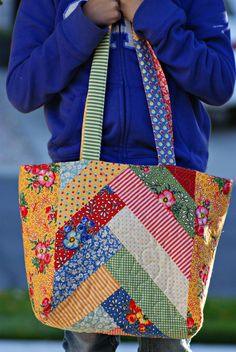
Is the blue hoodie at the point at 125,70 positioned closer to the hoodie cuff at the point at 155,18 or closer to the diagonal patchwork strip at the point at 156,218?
the hoodie cuff at the point at 155,18

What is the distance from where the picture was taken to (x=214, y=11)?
2.98 metres

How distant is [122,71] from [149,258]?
0.55 metres

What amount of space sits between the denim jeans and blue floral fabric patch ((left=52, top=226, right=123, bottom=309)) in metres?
0.23

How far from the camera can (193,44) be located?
287 cm

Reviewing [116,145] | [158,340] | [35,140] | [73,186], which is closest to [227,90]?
[116,145]

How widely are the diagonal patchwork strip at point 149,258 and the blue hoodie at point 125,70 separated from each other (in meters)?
0.22

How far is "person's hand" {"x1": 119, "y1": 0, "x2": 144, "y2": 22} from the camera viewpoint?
2.88m

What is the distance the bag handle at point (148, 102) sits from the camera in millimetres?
2824

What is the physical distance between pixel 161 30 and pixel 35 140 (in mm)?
9302

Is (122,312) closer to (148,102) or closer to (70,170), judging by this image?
(70,170)

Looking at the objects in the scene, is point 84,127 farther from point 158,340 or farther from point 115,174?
point 158,340

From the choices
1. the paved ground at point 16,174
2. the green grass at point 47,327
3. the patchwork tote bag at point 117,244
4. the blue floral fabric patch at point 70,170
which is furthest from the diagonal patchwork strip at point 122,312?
the paved ground at point 16,174

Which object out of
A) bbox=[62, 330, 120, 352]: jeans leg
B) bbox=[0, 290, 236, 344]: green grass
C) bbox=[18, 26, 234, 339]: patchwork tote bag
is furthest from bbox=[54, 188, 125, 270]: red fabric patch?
bbox=[0, 290, 236, 344]: green grass

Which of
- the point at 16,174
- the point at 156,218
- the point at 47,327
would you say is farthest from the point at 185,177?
the point at 16,174
